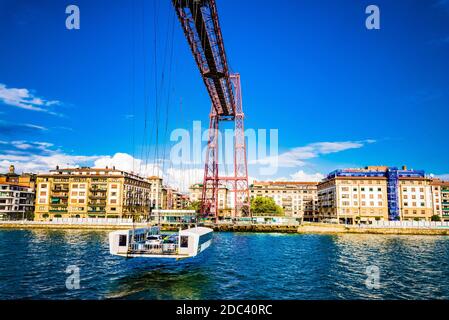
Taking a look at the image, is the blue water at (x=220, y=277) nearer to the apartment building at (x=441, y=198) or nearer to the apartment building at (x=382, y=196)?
the apartment building at (x=382, y=196)

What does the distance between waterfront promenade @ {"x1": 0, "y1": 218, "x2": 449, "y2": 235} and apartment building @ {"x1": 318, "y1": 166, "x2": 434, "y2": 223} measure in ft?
45.6

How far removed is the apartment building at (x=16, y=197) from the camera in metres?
73.2

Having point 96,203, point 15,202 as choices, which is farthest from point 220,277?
point 15,202

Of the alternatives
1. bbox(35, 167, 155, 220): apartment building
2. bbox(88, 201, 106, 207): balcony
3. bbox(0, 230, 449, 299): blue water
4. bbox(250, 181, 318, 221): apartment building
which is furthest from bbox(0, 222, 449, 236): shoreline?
bbox(250, 181, 318, 221): apartment building

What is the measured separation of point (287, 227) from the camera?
5703 cm

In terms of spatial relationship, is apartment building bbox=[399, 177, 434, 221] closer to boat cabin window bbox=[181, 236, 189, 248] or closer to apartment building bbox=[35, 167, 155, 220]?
apartment building bbox=[35, 167, 155, 220]

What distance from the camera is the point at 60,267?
18.1 meters

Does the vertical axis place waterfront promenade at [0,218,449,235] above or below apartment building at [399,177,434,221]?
below

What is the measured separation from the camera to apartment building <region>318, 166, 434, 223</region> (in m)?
70.4

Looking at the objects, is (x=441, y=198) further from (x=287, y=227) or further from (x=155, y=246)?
(x=155, y=246)
